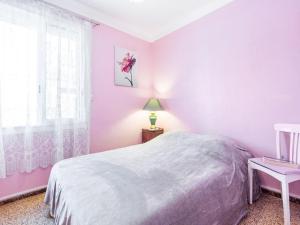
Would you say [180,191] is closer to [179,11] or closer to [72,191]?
[72,191]

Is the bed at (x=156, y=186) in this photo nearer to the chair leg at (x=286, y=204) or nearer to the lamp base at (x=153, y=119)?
the chair leg at (x=286, y=204)

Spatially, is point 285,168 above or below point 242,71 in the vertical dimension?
below

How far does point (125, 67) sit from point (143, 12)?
92cm

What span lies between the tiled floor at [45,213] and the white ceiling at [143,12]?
8.02 feet

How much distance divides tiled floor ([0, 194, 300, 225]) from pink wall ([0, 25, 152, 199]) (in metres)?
0.38

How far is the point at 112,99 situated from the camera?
2928mm

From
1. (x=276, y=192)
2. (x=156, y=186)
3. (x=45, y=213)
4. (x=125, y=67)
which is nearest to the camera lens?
(x=156, y=186)

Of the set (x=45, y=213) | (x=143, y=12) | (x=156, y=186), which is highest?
(x=143, y=12)

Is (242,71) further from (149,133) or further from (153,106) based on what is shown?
(149,133)

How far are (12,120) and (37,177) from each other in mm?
778

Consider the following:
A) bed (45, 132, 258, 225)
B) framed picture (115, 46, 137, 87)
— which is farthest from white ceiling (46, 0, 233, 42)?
bed (45, 132, 258, 225)

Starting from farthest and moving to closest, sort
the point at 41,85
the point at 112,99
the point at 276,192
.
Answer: the point at 112,99, the point at 41,85, the point at 276,192

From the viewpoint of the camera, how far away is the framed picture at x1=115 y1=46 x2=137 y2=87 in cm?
297

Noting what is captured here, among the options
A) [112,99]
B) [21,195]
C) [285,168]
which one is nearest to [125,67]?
[112,99]
